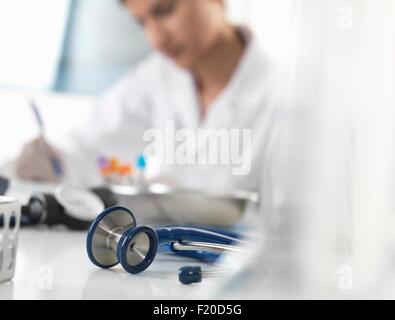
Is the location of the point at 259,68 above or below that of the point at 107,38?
below

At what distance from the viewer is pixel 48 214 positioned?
71 centimetres

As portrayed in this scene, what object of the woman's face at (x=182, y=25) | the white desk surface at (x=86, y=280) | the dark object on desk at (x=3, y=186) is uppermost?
the woman's face at (x=182, y=25)

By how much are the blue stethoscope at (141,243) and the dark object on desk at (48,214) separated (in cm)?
27

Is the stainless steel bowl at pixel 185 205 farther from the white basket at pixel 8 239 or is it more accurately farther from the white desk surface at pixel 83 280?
the white basket at pixel 8 239

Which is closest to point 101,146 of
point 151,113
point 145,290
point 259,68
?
point 151,113

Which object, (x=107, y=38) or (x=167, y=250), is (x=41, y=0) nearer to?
(x=107, y=38)

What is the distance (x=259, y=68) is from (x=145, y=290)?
3.90 ft

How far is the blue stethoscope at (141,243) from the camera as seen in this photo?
42 centimetres

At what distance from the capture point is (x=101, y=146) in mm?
1624

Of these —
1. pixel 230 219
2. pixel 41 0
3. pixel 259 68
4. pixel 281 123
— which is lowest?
pixel 230 219

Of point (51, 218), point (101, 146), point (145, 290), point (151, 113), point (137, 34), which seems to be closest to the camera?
point (145, 290)

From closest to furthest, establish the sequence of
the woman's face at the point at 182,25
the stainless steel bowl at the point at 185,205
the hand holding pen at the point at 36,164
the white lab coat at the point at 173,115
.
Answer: the stainless steel bowl at the point at 185,205
the hand holding pen at the point at 36,164
the white lab coat at the point at 173,115
the woman's face at the point at 182,25

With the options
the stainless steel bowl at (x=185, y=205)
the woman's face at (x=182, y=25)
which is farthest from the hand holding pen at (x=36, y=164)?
the woman's face at (x=182, y=25)

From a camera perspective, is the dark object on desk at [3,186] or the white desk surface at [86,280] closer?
the white desk surface at [86,280]
